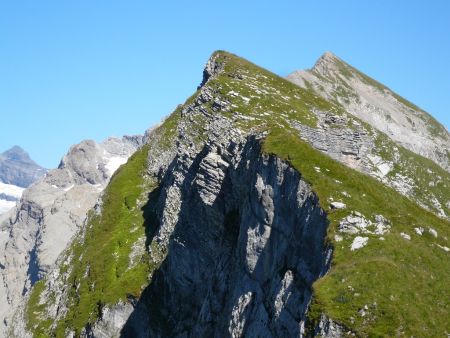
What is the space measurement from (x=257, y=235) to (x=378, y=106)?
114 metres

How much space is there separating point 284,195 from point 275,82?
153 feet

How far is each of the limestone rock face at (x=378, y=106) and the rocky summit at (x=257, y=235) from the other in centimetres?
4403

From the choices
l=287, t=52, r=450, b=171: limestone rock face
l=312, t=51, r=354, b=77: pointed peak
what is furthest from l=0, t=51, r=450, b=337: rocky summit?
l=312, t=51, r=354, b=77: pointed peak

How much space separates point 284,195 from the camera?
45125 millimetres

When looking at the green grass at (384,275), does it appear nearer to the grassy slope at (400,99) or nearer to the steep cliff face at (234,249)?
the steep cliff face at (234,249)

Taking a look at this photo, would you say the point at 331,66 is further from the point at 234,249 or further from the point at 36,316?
the point at 234,249

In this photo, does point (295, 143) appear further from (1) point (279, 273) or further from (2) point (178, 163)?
(2) point (178, 163)

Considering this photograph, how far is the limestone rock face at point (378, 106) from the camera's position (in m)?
141

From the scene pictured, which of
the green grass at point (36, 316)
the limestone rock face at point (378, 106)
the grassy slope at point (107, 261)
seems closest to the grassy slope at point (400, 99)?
the limestone rock face at point (378, 106)

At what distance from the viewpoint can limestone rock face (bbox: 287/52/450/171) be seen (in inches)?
5556

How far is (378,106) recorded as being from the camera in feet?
498

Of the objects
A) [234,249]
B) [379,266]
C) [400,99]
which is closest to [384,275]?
[379,266]

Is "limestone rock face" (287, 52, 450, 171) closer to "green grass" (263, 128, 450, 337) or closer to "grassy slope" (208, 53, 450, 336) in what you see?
"grassy slope" (208, 53, 450, 336)

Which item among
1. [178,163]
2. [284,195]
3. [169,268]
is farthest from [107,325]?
[284,195]
